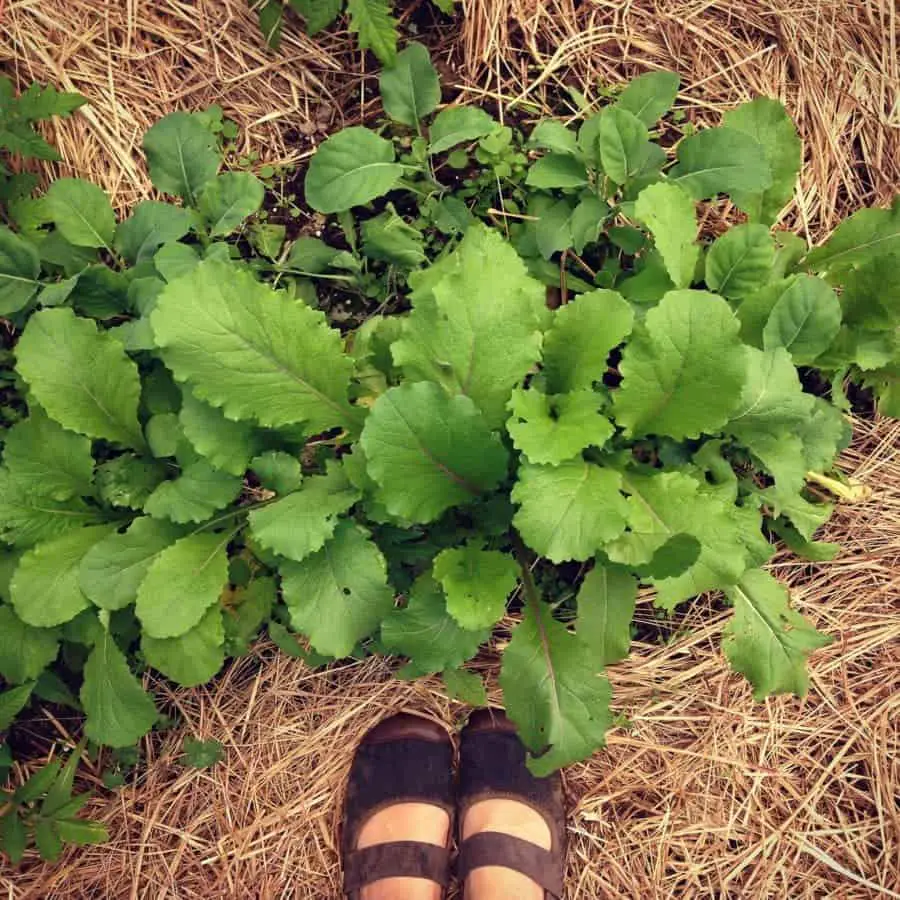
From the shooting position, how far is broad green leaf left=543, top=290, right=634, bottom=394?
1286mm

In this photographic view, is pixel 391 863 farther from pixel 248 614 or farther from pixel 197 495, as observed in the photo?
pixel 197 495

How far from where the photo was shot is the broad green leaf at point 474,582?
128 centimetres

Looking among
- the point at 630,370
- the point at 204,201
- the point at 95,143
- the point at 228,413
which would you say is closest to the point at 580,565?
the point at 630,370

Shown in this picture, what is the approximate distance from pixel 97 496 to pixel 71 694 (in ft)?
1.45

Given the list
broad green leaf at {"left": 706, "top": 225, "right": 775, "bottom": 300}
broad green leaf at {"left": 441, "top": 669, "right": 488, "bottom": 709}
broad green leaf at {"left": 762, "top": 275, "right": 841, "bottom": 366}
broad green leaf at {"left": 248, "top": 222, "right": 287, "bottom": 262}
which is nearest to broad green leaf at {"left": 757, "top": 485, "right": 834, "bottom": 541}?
broad green leaf at {"left": 762, "top": 275, "right": 841, "bottom": 366}

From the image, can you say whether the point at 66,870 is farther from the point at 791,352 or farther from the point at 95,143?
the point at 791,352

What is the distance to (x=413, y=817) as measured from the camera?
1714 millimetres

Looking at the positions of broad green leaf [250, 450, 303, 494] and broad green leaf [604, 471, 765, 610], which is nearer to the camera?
broad green leaf [604, 471, 765, 610]

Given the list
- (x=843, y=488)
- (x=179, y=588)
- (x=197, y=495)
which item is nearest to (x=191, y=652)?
(x=179, y=588)

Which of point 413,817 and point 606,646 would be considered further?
point 413,817

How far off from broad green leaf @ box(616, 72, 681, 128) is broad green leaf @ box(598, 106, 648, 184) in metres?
0.06

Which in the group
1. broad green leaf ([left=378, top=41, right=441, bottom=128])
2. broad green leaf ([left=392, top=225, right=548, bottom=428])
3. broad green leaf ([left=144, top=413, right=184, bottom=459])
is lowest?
broad green leaf ([left=144, top=413, right=184, bottom=459])

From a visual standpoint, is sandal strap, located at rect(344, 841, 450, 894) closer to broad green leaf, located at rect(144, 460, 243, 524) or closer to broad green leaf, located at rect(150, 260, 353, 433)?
broad green leaf, located at rect(144, 460, 243, 524)

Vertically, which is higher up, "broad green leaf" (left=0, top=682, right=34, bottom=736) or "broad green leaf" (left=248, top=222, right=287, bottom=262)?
"broad green leaf" (left=248, top=222, right=287, bottom=262)
